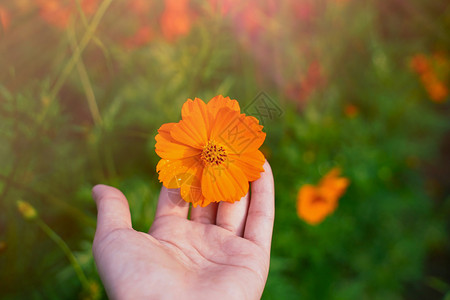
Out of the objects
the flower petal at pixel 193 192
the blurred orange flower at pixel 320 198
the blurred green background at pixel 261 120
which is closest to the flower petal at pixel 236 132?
the flower petal at pixel 193 192

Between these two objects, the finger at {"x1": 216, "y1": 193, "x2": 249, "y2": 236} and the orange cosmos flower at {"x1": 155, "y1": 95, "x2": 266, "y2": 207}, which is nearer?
the orange cosmos flower at {"x1": 155, "y1": 95, "x2": 266, "y2": 207}

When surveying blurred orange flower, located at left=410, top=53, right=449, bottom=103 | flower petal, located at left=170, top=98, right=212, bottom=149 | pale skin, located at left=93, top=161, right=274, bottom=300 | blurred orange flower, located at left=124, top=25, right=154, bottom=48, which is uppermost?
blurred orange flower, located at left=124, top=25, right=154, bottom=48

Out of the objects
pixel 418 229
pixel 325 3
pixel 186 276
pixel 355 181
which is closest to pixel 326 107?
pixel 355 181

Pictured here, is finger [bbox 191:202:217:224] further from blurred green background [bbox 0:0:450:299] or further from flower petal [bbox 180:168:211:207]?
blurred green background [bbox 0:0:450:299]

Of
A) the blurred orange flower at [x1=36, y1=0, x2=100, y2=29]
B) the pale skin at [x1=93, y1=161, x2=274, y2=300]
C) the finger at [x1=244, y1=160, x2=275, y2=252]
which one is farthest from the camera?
the blurred orange flower at [x1=36, y1=0, x2=100, y2=29]

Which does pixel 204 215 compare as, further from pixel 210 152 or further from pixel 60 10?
pixel 60 10

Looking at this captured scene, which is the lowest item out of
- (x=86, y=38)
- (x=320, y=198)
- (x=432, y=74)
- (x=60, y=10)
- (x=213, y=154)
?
(x=213, y=154)

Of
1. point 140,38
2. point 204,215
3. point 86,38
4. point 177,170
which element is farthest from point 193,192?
point 140,38

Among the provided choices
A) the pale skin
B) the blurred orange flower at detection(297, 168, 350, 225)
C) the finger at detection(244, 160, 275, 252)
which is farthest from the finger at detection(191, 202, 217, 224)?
the blurred orange flower at detection(297, 168, 350, 225)
